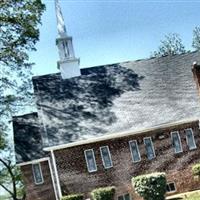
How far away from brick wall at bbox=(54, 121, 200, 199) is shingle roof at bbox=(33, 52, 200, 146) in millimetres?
711

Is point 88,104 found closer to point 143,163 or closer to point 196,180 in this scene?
point 143,163

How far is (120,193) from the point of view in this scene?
91.9 feet

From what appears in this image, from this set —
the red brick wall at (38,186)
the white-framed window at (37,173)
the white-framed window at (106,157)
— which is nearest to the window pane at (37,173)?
the white-framed window at (37,173)

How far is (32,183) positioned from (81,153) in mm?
3891

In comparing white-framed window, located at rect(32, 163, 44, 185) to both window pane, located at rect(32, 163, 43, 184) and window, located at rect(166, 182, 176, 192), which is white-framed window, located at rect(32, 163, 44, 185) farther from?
window, located at rect(166, 182, 176, 192)

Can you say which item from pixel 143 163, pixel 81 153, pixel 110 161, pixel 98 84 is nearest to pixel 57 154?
pixel 81 153

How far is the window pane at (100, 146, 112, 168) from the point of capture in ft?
92.7

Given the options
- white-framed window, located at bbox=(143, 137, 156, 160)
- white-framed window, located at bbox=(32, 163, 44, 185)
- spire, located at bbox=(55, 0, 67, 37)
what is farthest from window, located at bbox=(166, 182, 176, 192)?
spire, located at bbox=(55, 0, 67, 37)

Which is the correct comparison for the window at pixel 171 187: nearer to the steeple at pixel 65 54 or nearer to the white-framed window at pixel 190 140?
the white-framed window at pixel 190 140

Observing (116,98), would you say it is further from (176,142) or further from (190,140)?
(190,140)

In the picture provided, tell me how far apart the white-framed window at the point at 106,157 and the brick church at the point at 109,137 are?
0.06 meters

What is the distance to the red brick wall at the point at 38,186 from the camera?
94.6 feet

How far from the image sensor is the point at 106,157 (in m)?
28.3

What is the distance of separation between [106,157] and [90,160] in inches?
40.9
